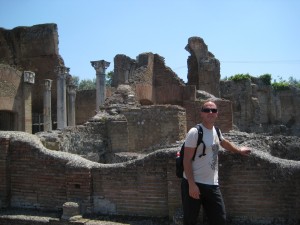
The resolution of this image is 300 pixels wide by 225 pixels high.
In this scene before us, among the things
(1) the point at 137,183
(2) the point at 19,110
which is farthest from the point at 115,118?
(2) the point at 19,110

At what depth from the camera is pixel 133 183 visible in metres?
5.12

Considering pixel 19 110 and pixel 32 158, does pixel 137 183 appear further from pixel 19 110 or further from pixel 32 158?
pixel 19 110

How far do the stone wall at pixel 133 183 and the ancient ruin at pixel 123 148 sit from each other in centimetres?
1

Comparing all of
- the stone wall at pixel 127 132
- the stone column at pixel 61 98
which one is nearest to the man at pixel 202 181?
the stone wall at pixel 127 132

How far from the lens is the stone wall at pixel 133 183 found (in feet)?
14.5

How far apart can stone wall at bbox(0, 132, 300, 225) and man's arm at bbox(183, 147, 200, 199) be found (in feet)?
3.98

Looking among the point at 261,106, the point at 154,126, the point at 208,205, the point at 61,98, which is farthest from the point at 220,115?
the point at 261,106

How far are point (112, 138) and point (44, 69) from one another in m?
15.6

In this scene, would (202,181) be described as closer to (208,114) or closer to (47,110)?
(208,114)

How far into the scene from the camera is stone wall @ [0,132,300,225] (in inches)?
174

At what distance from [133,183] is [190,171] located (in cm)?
174

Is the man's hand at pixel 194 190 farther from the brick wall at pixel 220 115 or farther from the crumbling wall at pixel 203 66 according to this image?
the crumbling wall at pixel 203 66

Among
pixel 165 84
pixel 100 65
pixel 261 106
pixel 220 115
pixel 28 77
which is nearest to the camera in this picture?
pixel 220 115

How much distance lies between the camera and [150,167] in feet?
16.5
